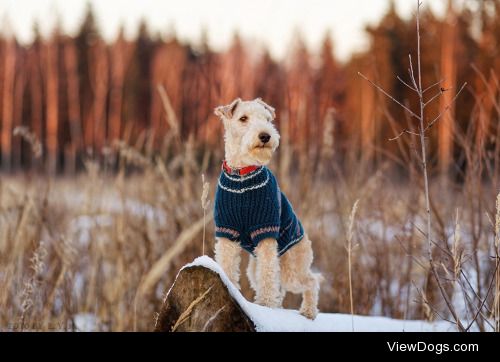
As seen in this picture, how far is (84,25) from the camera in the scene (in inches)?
1133

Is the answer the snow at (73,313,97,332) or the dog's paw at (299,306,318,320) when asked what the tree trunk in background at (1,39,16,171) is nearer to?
the snow at (73,313,97,332)

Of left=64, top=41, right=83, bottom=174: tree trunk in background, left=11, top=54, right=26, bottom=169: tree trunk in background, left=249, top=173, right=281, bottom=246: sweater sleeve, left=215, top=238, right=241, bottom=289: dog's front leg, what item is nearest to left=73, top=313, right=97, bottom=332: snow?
left=215, top=238, right=241, bottom=289: dog's front leg

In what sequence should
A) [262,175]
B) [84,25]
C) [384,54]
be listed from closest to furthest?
[262,175], [384,54], [84,25]

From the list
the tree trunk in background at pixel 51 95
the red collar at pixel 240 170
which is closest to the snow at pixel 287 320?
the red collar at pixel 240 170

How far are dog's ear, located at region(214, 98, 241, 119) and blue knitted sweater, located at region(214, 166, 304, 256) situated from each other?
29 centimetres

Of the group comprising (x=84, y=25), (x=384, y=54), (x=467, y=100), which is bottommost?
(x=467, y=100)

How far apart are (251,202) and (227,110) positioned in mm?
491

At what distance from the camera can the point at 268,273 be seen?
2.58 metres

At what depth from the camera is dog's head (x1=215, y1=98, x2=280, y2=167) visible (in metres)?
2.48
